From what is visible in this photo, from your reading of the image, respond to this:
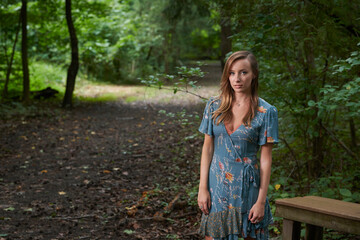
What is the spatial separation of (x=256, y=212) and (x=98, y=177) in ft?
16.1

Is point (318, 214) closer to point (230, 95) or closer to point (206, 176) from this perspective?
point (206, 176)

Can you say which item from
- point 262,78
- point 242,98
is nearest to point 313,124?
point 262,78

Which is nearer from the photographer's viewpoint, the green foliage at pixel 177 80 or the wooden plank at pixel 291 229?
the wooden plank at pixel 291 229

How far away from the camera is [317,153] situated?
565 cm

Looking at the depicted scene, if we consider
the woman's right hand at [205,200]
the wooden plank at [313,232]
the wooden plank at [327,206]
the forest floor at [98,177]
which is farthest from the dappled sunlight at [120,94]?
the woman's right hand at [205,200]

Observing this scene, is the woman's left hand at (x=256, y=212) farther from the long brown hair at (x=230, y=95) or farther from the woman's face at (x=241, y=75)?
the woman's face at (x=241, y=75)

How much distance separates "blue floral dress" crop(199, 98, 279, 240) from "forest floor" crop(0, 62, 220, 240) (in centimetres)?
215

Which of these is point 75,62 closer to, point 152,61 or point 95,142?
point 95,142

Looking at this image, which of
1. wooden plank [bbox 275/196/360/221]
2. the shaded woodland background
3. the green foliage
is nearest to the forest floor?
the shaded woodland background

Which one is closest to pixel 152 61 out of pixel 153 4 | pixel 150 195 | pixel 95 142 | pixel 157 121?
pixel 153 4

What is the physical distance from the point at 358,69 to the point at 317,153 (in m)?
1.81

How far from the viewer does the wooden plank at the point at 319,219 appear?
8.59 ft

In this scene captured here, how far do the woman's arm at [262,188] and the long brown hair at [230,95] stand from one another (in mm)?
215

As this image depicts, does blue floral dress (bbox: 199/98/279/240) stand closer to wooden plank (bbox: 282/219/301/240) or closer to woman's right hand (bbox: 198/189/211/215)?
woman's right hand (bbox: 198/189/211/215)
